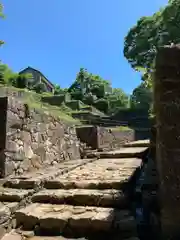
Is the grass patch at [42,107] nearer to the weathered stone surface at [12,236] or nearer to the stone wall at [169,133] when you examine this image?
the weathered stone surface at [12,236]

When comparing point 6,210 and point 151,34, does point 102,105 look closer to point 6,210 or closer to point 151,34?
point 151,34

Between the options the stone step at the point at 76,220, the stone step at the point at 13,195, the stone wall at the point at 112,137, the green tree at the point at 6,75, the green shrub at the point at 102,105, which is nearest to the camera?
the stone step at the point at 76,220

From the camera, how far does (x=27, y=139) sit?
4.75 metres

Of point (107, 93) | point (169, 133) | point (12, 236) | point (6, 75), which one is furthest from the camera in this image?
point (107, 93)

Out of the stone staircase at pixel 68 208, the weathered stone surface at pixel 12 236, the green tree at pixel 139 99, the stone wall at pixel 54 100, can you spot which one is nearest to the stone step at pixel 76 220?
the stone staircase at pixel 68 208

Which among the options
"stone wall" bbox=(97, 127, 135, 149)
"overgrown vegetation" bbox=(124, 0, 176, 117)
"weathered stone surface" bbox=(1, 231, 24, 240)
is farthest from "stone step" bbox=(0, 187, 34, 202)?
"overgrown vegetation" bbox=(124, 0, 176, 117)

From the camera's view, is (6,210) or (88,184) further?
(88,184)

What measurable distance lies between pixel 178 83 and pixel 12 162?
3.04 metres

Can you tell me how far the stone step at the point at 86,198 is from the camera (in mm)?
2816

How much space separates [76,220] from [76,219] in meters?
0.01

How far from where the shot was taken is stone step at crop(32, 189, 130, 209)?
2.82 m

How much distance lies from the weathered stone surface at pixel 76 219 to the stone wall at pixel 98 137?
5326mm

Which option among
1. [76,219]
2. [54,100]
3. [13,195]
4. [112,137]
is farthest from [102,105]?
[76,219]

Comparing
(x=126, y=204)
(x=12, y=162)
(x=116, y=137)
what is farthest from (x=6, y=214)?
(x=116, y=137)
